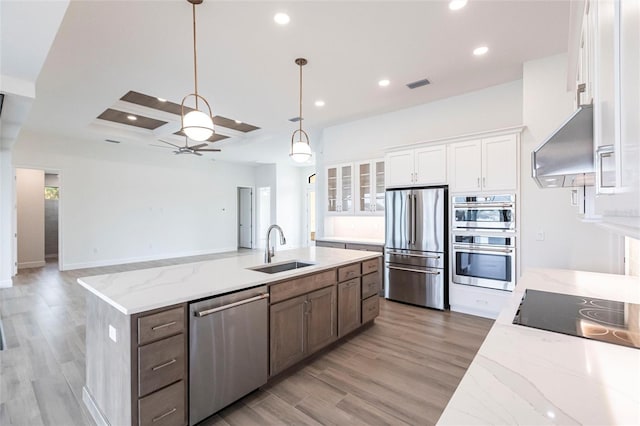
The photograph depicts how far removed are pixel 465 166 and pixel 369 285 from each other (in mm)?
2094

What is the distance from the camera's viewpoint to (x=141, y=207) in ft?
26.5

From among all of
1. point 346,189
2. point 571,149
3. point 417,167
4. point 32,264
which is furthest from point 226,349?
point 32,264

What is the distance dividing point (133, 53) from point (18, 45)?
957 millimetres

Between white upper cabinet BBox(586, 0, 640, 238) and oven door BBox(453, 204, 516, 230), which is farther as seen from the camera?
oven door BBox(453, 204, 516, 230)

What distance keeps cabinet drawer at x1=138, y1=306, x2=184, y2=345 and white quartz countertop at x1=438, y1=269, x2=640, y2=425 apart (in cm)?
155

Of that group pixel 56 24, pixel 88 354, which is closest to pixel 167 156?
pixel 56 24

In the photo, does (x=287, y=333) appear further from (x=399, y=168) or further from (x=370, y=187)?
(x=370, y=187)

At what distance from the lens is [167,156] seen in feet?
28.0

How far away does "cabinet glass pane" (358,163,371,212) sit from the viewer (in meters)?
5.35

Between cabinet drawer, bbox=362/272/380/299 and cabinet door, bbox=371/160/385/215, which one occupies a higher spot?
cabinet door, bbox=371/160/385/215

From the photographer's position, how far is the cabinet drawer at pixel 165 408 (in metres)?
1.67

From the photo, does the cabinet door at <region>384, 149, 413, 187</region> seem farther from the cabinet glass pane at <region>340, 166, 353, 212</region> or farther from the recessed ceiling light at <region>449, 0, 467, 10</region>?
the recessed ceiling light at <region>449, 0, 467, 10</region>

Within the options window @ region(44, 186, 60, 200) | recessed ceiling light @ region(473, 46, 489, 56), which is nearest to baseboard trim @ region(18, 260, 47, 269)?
window @ region(44, 186, 60, 200)

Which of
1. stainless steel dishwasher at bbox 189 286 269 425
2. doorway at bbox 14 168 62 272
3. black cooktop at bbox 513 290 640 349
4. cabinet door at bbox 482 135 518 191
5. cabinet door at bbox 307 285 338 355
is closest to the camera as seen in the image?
black cooktop at bbox 513 290 640 349
